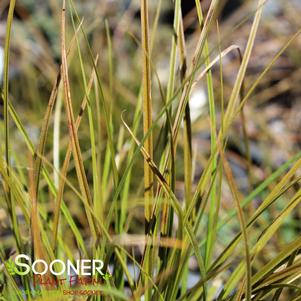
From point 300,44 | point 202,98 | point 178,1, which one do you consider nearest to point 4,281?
point 178,1

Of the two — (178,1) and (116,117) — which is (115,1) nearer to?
(116,117)

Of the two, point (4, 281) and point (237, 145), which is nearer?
point (4, 281)

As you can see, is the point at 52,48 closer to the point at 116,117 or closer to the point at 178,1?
the point at 116,117

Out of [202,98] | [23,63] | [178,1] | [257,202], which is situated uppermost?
[178,1]

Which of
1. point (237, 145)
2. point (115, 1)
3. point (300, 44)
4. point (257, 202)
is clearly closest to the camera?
point (257, 202)

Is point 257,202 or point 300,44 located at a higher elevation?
point 300,44

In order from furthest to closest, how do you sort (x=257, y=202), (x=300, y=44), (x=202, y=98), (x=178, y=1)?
(x=300, y=44), (x=202, y=98), (x=257, y=202), (x=178, y=1)

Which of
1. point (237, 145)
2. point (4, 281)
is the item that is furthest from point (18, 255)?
point (237, 145)

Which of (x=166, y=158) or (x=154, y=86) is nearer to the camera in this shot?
(x=166, y=158)

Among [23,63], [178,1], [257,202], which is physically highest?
[178,1]
